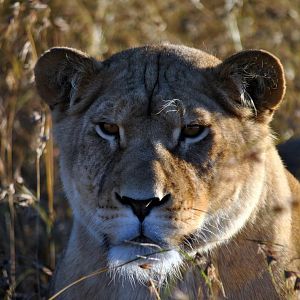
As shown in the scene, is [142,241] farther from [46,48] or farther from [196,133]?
[46,48]

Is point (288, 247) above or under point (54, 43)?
above

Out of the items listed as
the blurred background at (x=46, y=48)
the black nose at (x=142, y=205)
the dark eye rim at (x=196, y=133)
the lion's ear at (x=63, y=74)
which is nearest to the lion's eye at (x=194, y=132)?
the dark eye rim at (x=196, y=133)

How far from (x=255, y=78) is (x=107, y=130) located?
590mm

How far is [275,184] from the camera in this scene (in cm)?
348

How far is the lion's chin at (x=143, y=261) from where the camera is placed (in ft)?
9.98

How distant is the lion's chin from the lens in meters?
3.04

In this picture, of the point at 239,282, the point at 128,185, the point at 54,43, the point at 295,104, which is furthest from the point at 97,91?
the point at 295,104

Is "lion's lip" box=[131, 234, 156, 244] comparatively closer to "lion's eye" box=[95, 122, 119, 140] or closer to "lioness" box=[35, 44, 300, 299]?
"lioness" box=[35, 44, 300, 299]

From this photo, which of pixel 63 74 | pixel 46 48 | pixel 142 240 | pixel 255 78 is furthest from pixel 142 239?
pixel 46 48

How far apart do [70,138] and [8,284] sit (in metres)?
1.00

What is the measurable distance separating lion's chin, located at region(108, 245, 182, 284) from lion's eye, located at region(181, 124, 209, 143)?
42cm

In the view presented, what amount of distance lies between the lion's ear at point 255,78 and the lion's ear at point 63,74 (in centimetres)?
55

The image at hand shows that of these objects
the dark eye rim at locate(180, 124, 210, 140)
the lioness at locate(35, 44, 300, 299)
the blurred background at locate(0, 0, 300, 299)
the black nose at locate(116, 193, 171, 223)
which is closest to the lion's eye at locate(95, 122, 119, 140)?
the lioness at locate(35, 44, 300, 299)

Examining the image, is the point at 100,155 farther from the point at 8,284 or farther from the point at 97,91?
the point at 8,284
